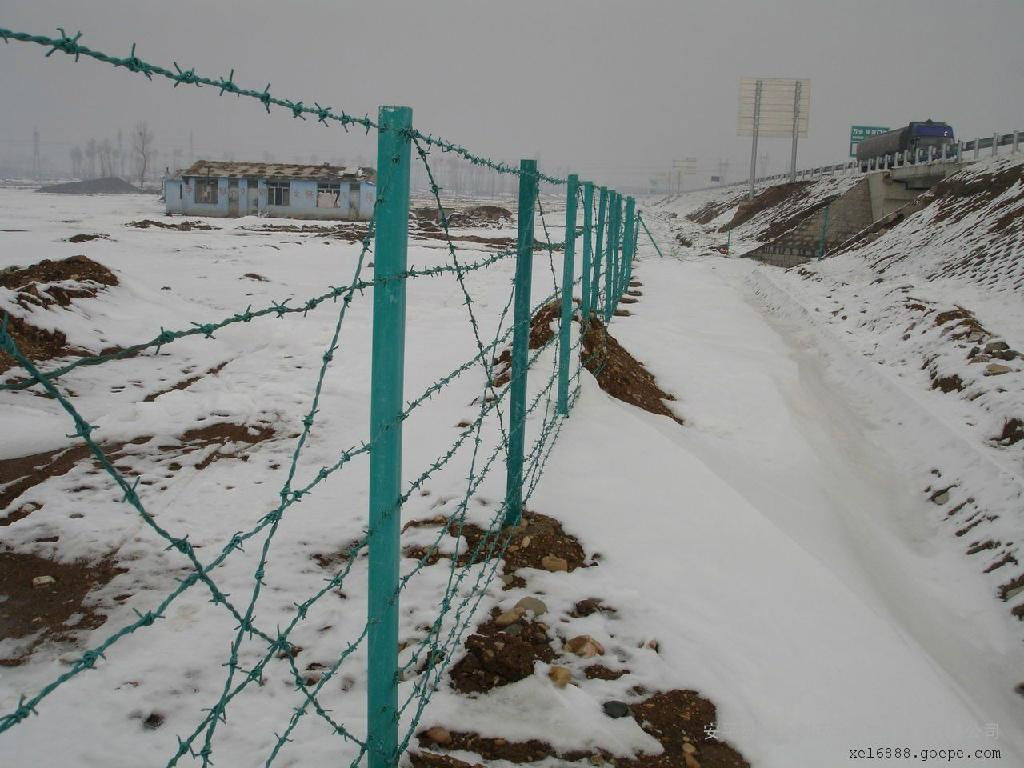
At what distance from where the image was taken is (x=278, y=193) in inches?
1758

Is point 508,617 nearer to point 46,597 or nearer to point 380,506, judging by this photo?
point 380,506

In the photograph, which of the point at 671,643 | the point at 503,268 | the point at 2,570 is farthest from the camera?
the point at 503,268

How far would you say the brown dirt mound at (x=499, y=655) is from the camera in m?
3.25

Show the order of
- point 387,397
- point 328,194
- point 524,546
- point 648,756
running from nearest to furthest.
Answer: point 387,397 → point 648,756 → point 524,546 → point 328,194

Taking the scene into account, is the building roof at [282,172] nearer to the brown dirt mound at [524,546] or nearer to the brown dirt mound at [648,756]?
the brown dirt mound at [524,546]

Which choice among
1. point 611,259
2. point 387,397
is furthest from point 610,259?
point 387,397

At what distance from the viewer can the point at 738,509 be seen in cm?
514

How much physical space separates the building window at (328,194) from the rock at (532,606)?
143 ft

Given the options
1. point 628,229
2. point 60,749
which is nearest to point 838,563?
point 60,749

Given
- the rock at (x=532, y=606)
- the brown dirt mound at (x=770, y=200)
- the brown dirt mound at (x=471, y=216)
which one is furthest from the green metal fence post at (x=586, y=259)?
the brown dirt mound at (x=471, y=216)

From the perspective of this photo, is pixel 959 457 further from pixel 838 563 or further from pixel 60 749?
pixel 60 749

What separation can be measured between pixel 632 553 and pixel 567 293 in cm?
214

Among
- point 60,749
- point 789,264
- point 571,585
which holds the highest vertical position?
point 789,264

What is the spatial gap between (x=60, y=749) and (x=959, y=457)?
7.18m
